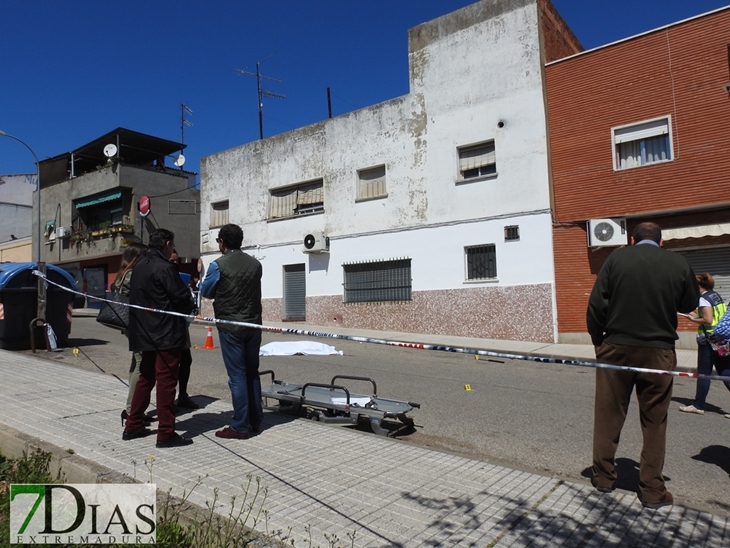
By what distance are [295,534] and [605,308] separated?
2.50 meters

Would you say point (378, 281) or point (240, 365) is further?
point (378, 281)

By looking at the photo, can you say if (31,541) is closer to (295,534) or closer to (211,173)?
(295,534)

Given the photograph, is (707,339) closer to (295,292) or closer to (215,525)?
(215,525)

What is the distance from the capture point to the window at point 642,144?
43.6 feet

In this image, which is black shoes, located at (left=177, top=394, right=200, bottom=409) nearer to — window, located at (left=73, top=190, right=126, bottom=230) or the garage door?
the garage door

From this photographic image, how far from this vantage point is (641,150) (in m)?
13.6

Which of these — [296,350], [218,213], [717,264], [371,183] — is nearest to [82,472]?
[296,350]

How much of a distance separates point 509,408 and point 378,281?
11.3 metres

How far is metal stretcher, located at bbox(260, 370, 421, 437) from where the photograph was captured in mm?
5492

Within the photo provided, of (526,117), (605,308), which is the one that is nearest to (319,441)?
(605,308)

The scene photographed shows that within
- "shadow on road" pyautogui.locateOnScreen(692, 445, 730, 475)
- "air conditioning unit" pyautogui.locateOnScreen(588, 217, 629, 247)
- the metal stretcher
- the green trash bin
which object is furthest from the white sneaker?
the green trash bin

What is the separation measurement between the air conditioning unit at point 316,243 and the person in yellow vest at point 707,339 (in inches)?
532

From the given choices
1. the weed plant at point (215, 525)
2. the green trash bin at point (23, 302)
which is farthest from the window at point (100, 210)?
the weed plant at point (215, 525)

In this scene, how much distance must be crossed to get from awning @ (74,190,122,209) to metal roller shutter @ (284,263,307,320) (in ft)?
44.3
